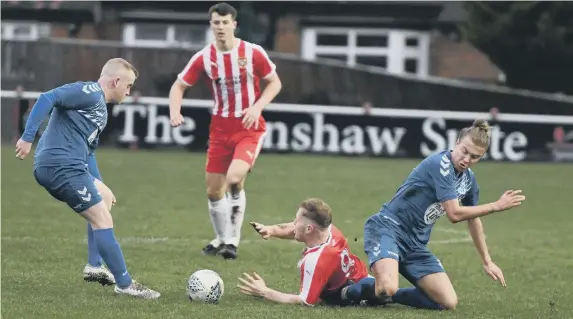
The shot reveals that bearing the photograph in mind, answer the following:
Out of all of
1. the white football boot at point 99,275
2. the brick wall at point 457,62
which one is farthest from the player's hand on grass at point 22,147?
the brick wall at point 457,62

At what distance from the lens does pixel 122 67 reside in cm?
954

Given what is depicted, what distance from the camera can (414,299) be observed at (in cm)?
954

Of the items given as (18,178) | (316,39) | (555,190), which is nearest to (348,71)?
(555,190)

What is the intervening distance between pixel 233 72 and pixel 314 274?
3930 mm

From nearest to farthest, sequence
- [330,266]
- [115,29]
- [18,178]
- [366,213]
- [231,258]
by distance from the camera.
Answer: [330,266]
[231,258]
[366,213]
[18,178]
[115,29]

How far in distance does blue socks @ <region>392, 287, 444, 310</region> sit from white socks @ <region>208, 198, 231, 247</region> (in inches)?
120

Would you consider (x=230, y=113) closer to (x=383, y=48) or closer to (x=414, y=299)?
(x=414, y=299)

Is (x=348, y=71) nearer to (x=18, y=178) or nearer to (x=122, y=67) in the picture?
(x=18, y=178)

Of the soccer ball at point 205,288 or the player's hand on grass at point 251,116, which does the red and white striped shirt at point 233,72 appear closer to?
the player's hand on grass at point 251,116

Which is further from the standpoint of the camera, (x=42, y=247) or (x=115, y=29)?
(x=115, y=29)

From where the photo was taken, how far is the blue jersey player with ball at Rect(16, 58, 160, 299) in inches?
365

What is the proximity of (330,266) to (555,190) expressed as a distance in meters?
11.3

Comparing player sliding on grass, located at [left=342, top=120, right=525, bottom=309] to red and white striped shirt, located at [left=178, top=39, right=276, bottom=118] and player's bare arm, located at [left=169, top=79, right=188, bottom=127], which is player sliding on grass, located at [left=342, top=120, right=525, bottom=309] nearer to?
player's bare arm, located at [left=169, top=79, right=188, bottom=127]

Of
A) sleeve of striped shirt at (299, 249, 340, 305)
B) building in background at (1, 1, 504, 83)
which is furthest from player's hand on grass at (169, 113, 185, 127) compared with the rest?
building in background at (1, 1, 504, 83)
